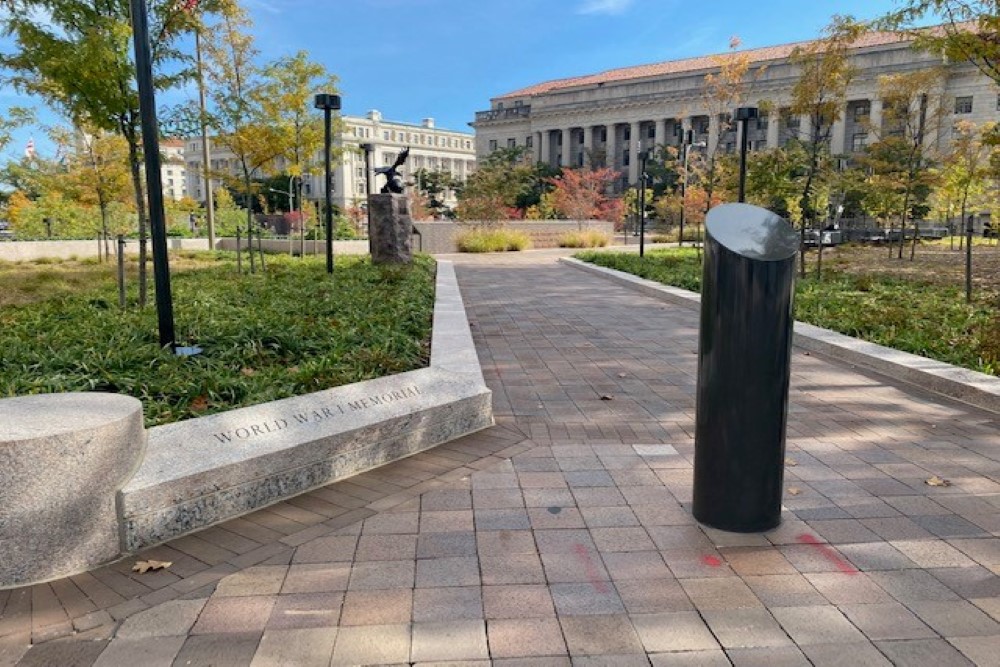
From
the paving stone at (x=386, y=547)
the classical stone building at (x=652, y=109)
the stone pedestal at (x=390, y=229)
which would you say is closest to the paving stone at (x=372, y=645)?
the paving stone at (x=386, y=547)

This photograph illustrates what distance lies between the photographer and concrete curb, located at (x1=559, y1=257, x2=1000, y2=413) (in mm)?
5926

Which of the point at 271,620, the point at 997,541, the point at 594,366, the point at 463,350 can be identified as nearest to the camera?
the point at 271,620

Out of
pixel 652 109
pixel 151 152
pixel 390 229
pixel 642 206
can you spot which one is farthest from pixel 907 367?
pixel 652 109

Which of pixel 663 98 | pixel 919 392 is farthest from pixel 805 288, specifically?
pixel 663 98

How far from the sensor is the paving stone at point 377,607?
2754mm

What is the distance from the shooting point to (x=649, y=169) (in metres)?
74.8

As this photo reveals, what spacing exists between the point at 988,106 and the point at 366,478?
79.3 metres

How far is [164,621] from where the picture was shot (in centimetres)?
277

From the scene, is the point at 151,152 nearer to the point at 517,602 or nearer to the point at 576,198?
the point at 517,602

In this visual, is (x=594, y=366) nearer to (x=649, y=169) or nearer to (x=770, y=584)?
(x=770, y=584)

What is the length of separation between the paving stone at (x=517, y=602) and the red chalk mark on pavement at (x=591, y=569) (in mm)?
217

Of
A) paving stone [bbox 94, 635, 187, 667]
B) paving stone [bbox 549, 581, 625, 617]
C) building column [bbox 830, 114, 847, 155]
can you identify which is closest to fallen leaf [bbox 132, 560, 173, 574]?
paving stone [bbox 94, 635, 187, 667]

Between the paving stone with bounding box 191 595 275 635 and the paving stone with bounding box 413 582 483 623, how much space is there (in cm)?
60

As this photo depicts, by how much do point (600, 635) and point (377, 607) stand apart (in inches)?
35.0
